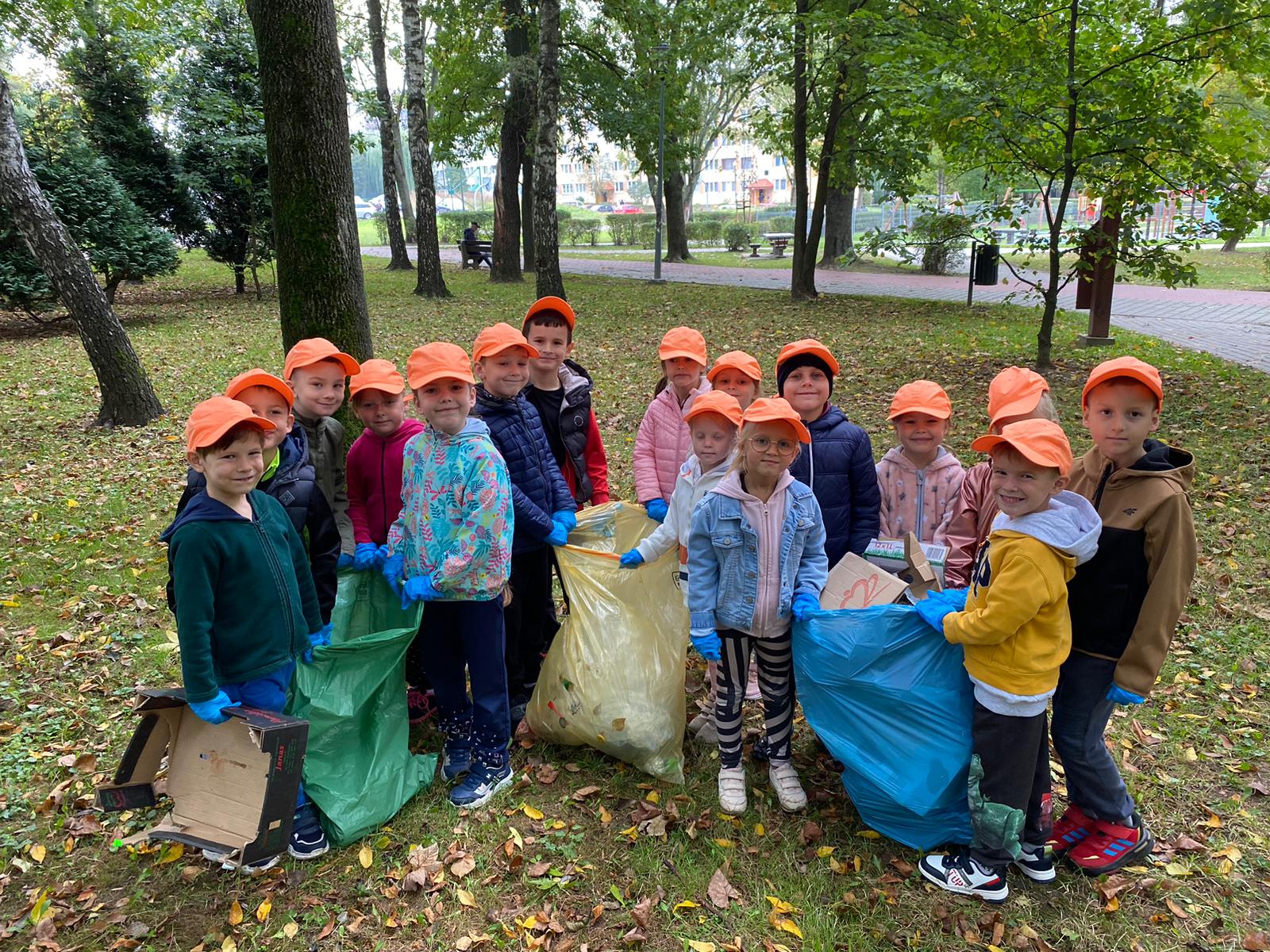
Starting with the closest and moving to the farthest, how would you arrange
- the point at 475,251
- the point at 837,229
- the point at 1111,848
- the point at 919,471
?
the point at 1111,848 → the point at 919,471 → the point at 837,229 → the point at 475,251

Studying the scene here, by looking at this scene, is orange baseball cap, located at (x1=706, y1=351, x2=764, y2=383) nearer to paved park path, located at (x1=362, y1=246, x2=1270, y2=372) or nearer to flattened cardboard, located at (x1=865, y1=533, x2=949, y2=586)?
flattened cardboard, located at (x1=865, y1=533, x2=949, y2=586)

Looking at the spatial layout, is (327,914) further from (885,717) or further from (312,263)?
(312,263)

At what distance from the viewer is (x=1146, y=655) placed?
8.12 feet

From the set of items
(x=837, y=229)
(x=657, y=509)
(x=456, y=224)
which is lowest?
(x=657, y=509)

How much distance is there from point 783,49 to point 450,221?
29399mm

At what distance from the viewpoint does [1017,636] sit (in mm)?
2475

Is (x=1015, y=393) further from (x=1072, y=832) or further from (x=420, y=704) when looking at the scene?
(x=420, y=704)

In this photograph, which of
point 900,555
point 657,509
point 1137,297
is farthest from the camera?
point 1137,297

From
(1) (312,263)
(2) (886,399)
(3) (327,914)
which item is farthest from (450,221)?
(3) (327,914)

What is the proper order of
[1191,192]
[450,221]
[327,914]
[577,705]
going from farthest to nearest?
[450,221] < [1191,192] < [577,705] < [327,914]

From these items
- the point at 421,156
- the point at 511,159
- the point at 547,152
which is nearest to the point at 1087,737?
the point at 547,152

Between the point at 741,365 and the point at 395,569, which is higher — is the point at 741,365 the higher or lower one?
the higher one

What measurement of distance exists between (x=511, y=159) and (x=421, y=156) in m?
3.48

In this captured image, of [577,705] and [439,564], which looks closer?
[439,564]
